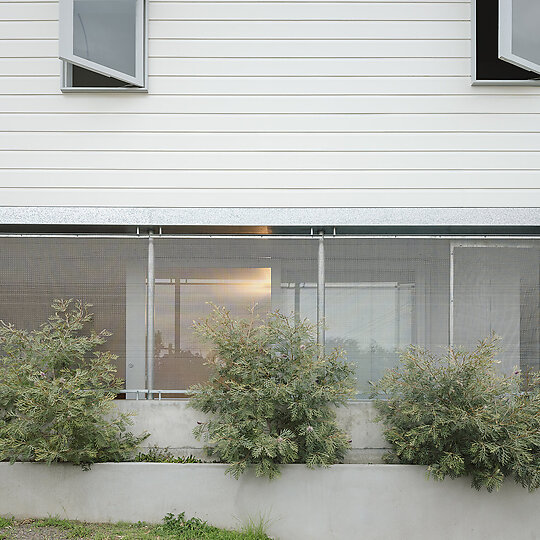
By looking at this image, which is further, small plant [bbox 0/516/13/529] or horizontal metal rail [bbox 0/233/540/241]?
horizontal metal rail [bbox 0/233/540/241]

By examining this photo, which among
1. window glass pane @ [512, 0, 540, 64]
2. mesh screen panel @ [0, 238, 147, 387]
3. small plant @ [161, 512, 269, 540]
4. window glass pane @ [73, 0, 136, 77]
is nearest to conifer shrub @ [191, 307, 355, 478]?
small plant @ [161, 512, 269, 540]

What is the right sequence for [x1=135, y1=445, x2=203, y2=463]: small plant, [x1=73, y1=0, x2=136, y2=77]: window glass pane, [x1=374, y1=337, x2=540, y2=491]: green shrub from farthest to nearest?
[x1=73, y1=0, x2=136, y2=77]: window glass pane, [x1=135, y1=445, x2=203, y2=463]: small plant, [x1=374, y1=337, x2=540, y2=491]: green shrub

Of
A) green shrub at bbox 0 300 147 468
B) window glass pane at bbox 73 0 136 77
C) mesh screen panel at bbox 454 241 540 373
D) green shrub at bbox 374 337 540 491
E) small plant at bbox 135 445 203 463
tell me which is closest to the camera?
green shrub at bbox 374 337 540 491

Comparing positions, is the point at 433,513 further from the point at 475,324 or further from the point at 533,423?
the point at 475,324

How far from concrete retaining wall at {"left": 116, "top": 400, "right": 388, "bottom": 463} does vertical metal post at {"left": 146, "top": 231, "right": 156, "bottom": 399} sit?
175 mm

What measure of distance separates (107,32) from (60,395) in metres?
3.62

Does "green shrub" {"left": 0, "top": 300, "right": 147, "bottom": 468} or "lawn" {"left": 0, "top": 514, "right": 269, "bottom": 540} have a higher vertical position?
"green shrub" {"left": 0, "top": 300, "right": 147, "bottom": 468}

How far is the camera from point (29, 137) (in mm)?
6344

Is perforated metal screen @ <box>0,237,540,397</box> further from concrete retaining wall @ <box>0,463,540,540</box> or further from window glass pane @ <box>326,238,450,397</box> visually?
concrete retaining wall @ <box>0,463,540,540</box>

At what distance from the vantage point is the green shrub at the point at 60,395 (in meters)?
5.52

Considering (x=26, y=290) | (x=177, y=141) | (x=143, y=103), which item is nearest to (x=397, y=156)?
(x=177, y=141)

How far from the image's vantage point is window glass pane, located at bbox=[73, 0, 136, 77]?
612 cm

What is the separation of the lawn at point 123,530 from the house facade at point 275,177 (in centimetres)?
127

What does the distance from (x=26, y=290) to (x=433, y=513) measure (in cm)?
450
